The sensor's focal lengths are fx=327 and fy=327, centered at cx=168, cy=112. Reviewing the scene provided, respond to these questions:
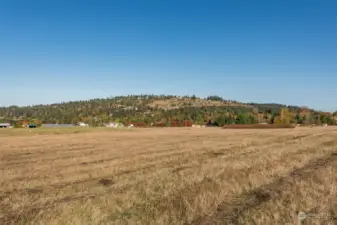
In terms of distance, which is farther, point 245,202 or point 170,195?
point 170,195

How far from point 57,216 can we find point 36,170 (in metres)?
10.0

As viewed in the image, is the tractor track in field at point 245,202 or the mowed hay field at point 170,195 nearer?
the tractor track in field at point 245,202

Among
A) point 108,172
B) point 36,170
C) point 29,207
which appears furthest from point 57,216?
point 36,170

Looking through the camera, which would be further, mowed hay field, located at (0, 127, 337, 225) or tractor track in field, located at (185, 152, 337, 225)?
mowed hay field, located at (0, 127, 337, 225)

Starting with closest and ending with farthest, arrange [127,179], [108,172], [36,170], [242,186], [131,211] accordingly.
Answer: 1. [131,211]
2. [242,186]
3. [127,179]
4. [108,172]
5. [36,170]

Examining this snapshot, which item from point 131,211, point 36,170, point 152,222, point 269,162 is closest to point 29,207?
point 131,211

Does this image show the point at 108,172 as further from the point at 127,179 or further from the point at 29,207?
the point at 29,207

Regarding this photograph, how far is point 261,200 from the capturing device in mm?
10477

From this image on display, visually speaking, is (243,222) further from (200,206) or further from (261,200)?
(261,200)

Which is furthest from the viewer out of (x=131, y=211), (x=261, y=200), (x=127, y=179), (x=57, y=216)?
(x=127, y=179)

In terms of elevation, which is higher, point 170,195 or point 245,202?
point 245,202

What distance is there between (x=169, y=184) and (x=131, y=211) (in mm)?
3502

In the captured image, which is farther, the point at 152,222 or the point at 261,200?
the point at 261,200

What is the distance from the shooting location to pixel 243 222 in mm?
8281
